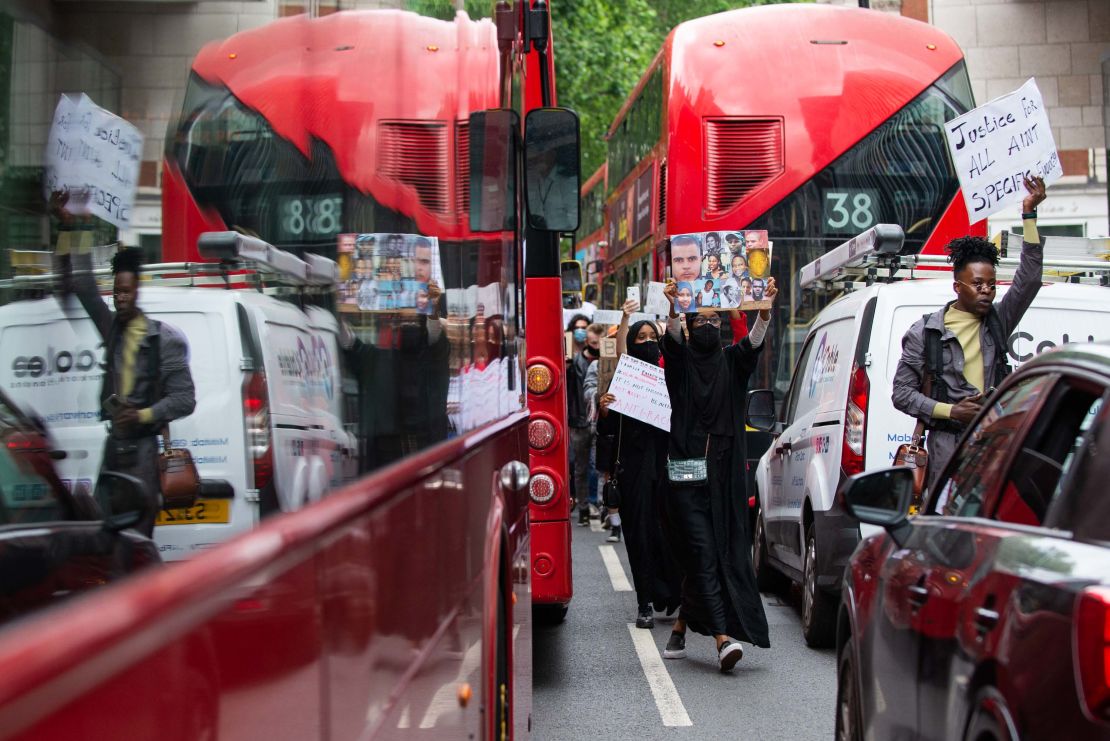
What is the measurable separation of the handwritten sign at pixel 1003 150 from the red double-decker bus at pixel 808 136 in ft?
14.9

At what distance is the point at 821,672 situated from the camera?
8.20 m

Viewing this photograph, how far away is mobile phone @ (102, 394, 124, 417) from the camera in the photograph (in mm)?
1363

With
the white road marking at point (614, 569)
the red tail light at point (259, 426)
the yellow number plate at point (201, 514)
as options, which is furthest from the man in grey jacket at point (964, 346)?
the yellow number plate at point (201, 514)

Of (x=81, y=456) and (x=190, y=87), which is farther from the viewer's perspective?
(x=190, y=87)

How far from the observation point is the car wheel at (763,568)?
11.2m

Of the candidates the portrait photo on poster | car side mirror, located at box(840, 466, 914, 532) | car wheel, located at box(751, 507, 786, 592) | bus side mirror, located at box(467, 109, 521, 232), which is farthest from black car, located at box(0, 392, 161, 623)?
car wheel, located at box(751, 507, 786, 592)

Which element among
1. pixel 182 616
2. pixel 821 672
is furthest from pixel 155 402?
pixel 821 672

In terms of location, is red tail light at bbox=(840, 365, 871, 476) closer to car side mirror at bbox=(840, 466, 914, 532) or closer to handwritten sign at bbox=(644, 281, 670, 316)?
handwritten sign at bbox=(644, 281, 670, 316)

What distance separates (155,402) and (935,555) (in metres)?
2.71

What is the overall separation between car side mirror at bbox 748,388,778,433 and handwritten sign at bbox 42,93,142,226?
8.41 m

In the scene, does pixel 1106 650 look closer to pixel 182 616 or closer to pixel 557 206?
pixel 182 616

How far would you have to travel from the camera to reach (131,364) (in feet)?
4.63

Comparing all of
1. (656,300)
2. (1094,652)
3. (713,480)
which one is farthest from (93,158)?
(656,300)

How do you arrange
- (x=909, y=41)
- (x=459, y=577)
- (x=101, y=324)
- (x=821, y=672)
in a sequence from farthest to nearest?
(x=909, y=41) → (x=821, y=672) → (x=459, y=577) → (x=101, y=324)
